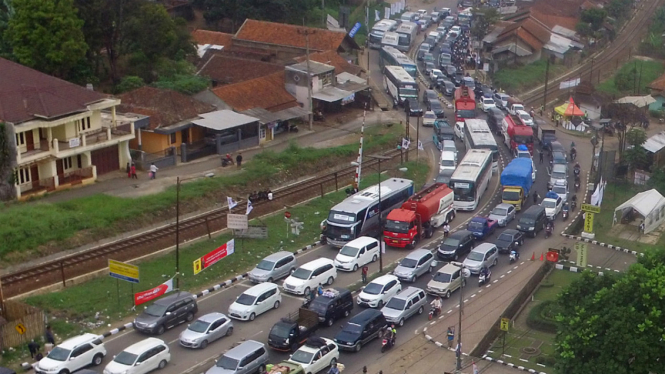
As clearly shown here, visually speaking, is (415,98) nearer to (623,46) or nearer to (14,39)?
(14,39)

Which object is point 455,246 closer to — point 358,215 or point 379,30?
point 358,215

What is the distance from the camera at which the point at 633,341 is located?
2664 cm

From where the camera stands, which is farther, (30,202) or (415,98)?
(415,98)

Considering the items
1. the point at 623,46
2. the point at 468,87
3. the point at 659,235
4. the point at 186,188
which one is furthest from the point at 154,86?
the point at 623,46

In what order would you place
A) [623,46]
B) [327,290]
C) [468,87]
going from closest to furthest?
[327,290]
[468,87]
[623,46]

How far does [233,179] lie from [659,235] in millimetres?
22542

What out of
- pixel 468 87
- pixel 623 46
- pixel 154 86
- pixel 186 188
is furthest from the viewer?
pixel 623 46

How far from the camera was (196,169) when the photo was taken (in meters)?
51.3

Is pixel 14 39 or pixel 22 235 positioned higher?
pixel 14 39

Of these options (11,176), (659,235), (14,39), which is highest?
(14,39)

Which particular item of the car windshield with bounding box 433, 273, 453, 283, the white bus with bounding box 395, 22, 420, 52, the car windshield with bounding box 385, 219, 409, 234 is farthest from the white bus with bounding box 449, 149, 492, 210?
the white bus with bounding box 395, 22, 420, 52

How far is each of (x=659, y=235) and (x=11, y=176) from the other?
32.5m

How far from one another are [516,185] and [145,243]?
2029 cm

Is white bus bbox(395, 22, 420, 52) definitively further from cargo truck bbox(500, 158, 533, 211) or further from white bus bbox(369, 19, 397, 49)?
cargo truck bbox(500, 158, 533, 211)
